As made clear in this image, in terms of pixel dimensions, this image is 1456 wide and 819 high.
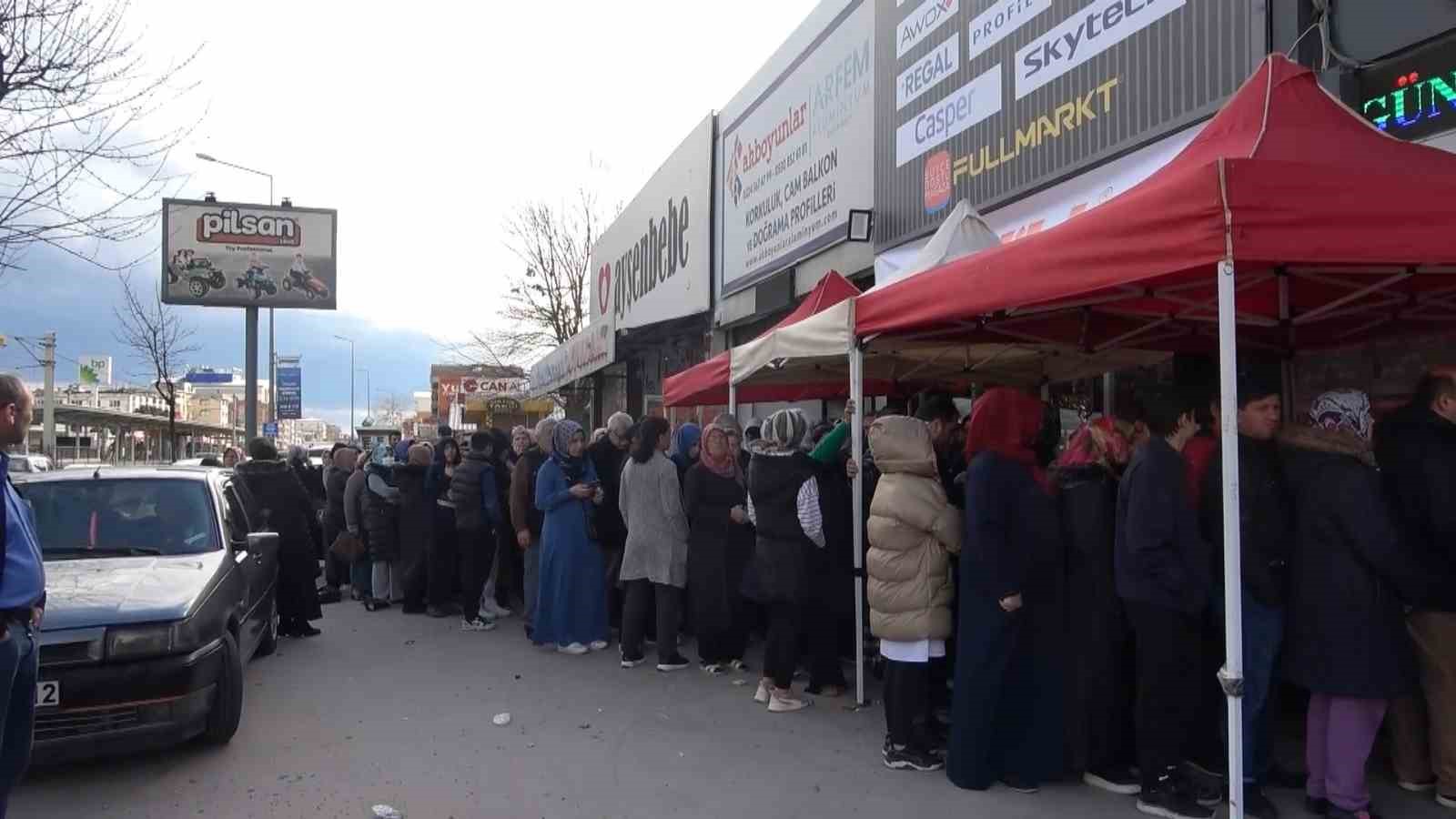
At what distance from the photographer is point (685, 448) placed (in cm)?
813

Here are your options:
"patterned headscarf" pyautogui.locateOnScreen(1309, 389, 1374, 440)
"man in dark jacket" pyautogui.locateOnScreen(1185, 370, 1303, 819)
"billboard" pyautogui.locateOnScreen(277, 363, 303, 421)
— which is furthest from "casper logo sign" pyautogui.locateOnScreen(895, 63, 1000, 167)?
"billboard" pyautogui.locateOnScreen(277, 363, 303, 421)

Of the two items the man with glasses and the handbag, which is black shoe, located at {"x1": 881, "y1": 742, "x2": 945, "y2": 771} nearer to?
the man with glasses

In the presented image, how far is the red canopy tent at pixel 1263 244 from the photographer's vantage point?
3.40 m

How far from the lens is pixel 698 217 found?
16.5 metres

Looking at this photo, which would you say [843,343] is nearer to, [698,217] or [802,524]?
[802,524]

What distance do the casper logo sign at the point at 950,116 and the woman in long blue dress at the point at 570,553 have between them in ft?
14.7

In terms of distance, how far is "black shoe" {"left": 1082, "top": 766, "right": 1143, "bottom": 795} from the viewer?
4582mm

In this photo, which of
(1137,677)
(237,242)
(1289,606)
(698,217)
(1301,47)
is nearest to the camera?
(1289,606)

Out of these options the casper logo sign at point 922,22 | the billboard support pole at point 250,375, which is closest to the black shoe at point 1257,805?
the casper logo sign at point 922,22

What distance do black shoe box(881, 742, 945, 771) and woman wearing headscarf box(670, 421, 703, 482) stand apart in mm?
3204

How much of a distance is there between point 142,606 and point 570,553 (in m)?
3.40

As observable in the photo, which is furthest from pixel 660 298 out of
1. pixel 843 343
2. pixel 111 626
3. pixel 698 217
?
pixel 111 626

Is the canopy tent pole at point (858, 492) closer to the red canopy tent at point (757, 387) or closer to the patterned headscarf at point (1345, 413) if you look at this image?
the red canopy tent at point (757, 387)

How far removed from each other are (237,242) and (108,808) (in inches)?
945
